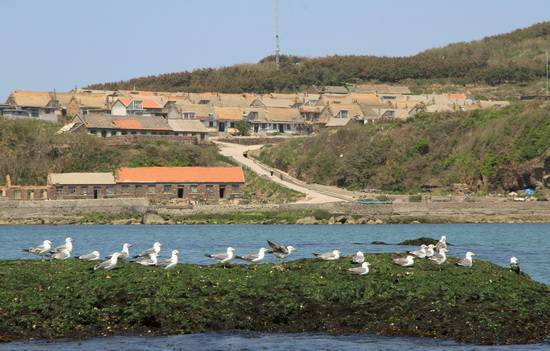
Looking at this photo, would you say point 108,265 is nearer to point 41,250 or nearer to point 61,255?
point 61,255

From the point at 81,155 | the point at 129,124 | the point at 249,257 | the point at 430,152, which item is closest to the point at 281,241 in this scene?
the point at 249,257

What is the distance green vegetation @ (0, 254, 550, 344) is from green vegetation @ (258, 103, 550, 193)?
63.7 m

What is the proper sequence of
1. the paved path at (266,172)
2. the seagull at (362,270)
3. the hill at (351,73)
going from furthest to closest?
1. the hill at (351,73)
2. the paved path at (266,172)
3. the seagull at (362,270)

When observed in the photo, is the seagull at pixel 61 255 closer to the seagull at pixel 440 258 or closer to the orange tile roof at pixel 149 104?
the seagull at pixel 440 258

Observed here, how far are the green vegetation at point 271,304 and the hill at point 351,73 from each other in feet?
469

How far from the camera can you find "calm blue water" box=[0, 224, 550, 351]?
2645 cm

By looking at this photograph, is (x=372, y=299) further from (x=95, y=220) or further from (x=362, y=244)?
(x=95, y=220)

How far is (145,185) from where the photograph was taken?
→ 3575 inches

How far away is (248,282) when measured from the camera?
29078 millimetres

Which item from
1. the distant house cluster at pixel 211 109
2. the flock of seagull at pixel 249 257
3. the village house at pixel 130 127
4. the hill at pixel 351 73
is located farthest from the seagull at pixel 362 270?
the hill at pixel 351 73

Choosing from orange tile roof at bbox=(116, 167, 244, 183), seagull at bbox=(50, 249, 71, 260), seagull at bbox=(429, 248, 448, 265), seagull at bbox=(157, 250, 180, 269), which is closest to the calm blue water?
seagull at bbox=(157, 250, 180, 269)

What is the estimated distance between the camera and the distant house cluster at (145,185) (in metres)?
89.1

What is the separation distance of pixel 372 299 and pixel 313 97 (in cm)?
12965

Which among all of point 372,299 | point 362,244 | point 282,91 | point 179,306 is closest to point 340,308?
point 372,299
